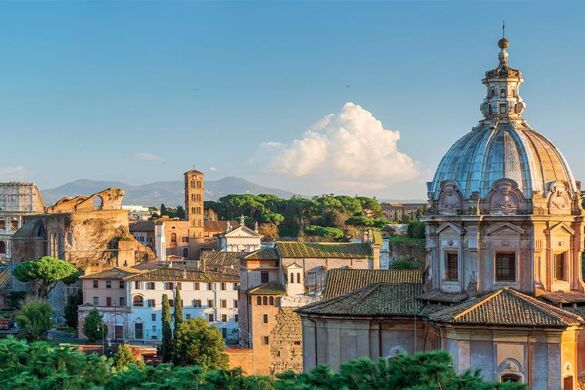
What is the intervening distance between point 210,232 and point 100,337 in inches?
1799

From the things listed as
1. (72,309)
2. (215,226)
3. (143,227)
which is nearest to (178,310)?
(72,309)

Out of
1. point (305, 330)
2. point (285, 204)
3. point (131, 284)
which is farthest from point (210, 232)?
point (305, 330)

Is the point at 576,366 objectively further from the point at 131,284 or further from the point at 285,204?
the point at 285,204

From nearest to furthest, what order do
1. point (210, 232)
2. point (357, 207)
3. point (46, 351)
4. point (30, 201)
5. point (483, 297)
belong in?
point (46, 351)
point (483, 297)
point (30, 201)
point (210, 232)
point (357, 207)

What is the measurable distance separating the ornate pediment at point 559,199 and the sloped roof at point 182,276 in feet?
106

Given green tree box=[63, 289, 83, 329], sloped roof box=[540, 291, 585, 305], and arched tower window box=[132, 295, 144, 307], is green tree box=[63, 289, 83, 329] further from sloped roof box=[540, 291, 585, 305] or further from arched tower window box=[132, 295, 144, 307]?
sloped roof box=[540, 291, 585, 305]

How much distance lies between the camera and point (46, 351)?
65.0ft

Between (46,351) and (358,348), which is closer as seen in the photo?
(46,351)

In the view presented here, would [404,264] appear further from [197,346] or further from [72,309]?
[197,346]

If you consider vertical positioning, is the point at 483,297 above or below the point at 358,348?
above

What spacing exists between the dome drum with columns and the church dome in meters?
0.02

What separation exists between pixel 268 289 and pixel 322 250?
459 cm

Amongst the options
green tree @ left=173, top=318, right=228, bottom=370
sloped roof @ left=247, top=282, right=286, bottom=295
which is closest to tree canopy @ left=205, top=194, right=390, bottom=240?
sloped roof @ left=247, top=282, right=286, bottom=295

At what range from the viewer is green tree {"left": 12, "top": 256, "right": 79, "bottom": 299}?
59812 mm
